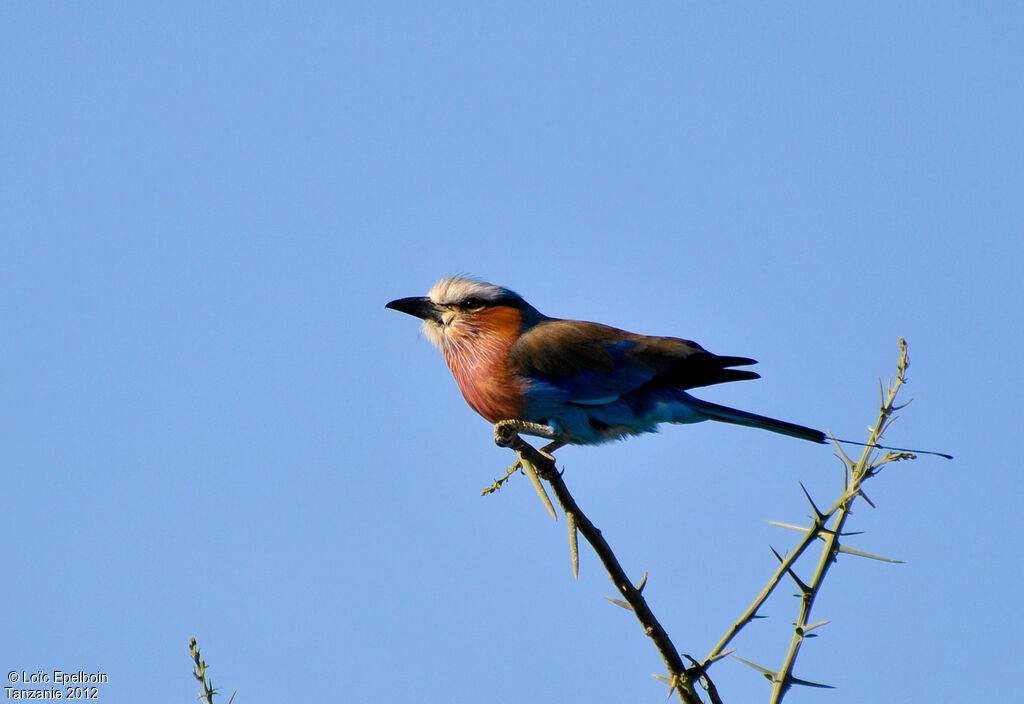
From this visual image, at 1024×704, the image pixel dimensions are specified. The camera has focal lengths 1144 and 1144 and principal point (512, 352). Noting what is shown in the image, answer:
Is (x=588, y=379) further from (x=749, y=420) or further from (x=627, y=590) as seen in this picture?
(x=627, y=590)

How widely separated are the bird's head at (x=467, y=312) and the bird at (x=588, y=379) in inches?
2.8

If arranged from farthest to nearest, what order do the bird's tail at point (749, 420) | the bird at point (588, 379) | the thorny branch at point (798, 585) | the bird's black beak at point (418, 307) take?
the bird's black beak at point (418, 307)
the bird at point (588, 379)
the bird's tail at point (749, 420)
the thorny branch at point (798, 585)

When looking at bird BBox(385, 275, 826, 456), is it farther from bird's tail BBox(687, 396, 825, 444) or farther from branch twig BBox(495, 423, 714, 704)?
branch twig BBox(495, 423, 714, 704)

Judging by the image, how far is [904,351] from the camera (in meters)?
2.77

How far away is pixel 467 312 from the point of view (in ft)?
19.7

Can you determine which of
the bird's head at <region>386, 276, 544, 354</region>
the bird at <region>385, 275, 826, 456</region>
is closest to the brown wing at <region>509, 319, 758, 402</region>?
the bird at <region>385, 275, 826, 456</region>

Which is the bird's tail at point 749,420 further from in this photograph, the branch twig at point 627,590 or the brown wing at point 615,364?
the branch twig at point 627,590

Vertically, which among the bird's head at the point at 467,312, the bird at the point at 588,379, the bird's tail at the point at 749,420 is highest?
the bird's head at the point at 467,312

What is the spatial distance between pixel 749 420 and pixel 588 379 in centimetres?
81

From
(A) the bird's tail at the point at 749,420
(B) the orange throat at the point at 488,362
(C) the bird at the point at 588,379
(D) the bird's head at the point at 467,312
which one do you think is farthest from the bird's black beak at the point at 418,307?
(A) the bird's tail at the point at 749,420

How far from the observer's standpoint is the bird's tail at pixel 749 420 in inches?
186

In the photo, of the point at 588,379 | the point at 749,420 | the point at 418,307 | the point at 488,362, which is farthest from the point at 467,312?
the point at 749,420

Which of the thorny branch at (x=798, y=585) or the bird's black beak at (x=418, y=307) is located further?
the bird's black beak at (x=418, y=307)

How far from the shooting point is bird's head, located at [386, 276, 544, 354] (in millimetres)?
5820
